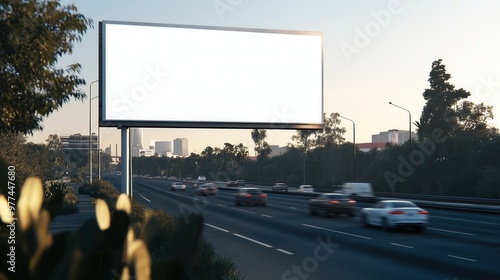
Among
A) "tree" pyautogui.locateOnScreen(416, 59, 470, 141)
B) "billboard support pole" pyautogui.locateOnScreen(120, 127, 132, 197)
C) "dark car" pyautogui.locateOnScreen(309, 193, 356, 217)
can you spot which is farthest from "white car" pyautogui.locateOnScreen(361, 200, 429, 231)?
"tree" pyautogui.locateOnScreen(416, 59, 470, 141)

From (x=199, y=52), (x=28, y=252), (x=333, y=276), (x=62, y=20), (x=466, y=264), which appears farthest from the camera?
(x=199, y=52)

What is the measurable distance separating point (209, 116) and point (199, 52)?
235 cm

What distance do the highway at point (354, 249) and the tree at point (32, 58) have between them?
4.97 m

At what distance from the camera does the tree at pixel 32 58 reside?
9906 mm

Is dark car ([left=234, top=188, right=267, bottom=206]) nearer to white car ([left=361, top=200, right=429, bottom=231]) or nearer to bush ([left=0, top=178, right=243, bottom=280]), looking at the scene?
white car ([left=361, top=200, right=429, bottom=231])

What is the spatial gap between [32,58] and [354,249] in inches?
517

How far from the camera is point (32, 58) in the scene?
10156 mm

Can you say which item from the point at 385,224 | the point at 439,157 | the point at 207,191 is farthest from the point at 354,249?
the point at 439,157

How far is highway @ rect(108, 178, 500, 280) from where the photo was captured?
1526 centimetres

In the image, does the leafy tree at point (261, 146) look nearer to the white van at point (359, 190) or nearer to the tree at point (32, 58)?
the white van at point (359, 190)

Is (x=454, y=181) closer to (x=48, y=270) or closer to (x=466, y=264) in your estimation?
(x=466, y=264)

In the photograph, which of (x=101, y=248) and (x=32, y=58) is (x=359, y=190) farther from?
(x=101, y=248)

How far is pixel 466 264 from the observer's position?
53.6 ft

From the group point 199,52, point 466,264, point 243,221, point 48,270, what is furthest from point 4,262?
point 243,221
